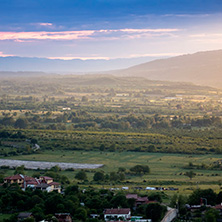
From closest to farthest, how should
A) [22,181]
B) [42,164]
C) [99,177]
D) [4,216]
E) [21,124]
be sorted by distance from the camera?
[4,216]
[22,181]
[99,177]
[42,164]
[21,124]

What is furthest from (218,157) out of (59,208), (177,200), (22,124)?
(22,124)

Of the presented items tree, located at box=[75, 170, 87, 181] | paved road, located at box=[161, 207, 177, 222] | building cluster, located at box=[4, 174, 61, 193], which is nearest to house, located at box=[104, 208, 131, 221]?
paved road, located at box=[161, 207, 177, 222]

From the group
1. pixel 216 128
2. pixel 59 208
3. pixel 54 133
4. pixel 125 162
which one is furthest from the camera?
pixel 216 128

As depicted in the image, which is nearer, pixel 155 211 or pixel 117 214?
pixel 155 211

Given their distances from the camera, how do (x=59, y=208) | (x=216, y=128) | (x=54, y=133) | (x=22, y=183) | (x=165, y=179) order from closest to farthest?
(x=59, y=208) → (x=22, y=183) → (x=165, y=179) → (x=54, y=133) → (x=216, y=128)

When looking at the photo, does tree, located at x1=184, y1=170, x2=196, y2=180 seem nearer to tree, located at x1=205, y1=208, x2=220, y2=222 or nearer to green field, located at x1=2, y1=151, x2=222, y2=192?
green field, located at x1=2, y1=151, x2=222, y2=192

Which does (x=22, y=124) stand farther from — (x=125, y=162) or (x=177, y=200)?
(x=177, y=200)

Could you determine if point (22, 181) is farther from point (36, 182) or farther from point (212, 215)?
point (212, 215)

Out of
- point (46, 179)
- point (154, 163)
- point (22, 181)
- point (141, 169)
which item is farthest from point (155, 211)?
point (154, 163)
